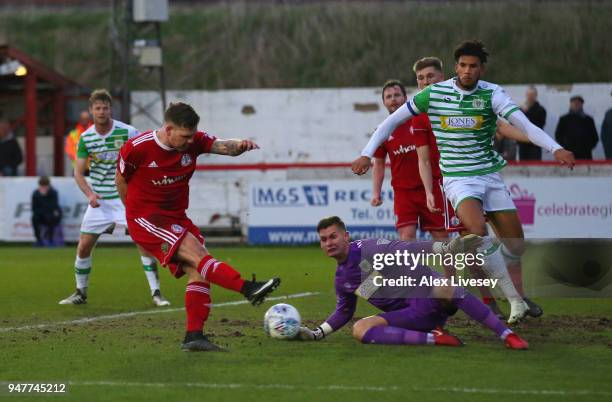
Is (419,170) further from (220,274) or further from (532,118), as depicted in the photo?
(532,118)

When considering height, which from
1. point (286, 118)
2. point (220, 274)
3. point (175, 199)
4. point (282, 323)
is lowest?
point (282, 323)

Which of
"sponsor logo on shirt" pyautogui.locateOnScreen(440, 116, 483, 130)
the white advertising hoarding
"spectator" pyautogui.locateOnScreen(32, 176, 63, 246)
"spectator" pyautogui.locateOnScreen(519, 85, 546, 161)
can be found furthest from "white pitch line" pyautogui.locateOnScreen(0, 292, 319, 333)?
"spectator" pyautogui.locateOnScreen(519, 85, 546, 161)

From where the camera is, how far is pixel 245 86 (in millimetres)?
30172

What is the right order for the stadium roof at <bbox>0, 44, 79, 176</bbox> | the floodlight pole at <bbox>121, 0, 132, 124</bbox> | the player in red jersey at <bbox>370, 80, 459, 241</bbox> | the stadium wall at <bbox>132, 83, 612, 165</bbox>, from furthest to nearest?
the stadium wall at <bbox>132, 83, 612, 165</bbox> < the floodlight pole at <bbox>121, 0, 132, 124</bbox> < the stadium roof at <bbox>0, 44, 79, 176</bbox> < the player in red jersey at <bbox>370, 80, 459, 241</bbox>

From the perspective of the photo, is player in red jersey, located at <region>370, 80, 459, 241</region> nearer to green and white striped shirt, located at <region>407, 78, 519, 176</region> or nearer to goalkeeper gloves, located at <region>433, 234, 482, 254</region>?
green and white striped shirt, located at <region>407, 78, 519, 176</region>

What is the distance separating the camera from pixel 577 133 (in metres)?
21.3

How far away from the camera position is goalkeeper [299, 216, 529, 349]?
833cm

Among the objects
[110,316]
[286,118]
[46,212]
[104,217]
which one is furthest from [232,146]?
[286,118]

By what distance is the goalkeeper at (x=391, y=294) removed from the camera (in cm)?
833

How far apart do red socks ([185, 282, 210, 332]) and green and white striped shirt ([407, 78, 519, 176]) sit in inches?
89.9

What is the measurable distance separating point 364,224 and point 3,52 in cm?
1049

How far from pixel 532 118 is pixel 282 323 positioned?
13.3 meters

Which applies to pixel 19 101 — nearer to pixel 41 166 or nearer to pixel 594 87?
pixel 41 166

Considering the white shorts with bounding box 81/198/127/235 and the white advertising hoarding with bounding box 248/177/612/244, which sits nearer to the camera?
the white shorts with bounding box 81/198/127/235
